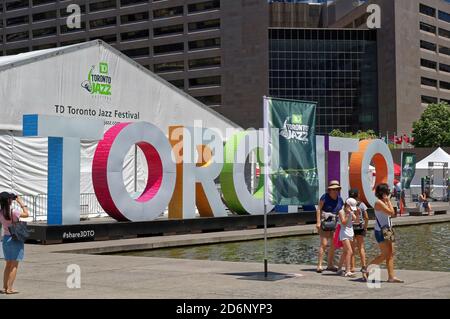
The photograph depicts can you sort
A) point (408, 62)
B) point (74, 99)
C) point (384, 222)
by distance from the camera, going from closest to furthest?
point (384, 222)
point (74, 99)
point (408, 62)

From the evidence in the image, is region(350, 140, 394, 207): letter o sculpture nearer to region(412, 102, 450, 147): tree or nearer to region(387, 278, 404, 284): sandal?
region(387, 278, 404, 284): sandal

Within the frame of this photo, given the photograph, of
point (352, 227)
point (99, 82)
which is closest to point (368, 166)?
point (99, 82)

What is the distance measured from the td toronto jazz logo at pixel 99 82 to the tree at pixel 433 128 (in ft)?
237

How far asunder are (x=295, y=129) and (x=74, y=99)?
18200 millimetres

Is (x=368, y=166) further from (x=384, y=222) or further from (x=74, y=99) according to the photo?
(x=384, y=222)

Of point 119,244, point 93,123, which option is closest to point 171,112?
point 93,123

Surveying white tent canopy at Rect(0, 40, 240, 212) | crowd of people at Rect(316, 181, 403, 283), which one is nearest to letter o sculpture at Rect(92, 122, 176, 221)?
white tent canopy at Rect(0, 40, 240, 212)

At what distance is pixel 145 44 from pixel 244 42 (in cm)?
1840

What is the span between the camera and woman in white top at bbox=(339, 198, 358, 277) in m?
13.7

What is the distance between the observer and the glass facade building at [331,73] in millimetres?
109625

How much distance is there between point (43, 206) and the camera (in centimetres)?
2884

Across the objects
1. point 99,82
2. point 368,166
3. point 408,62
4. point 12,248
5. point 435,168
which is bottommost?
point 12,248

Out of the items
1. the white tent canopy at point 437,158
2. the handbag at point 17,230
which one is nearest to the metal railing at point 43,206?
the handbag at point 17,230

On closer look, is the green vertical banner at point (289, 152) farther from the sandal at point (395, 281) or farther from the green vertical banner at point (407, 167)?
the green vertical banner at point (407, 167)
